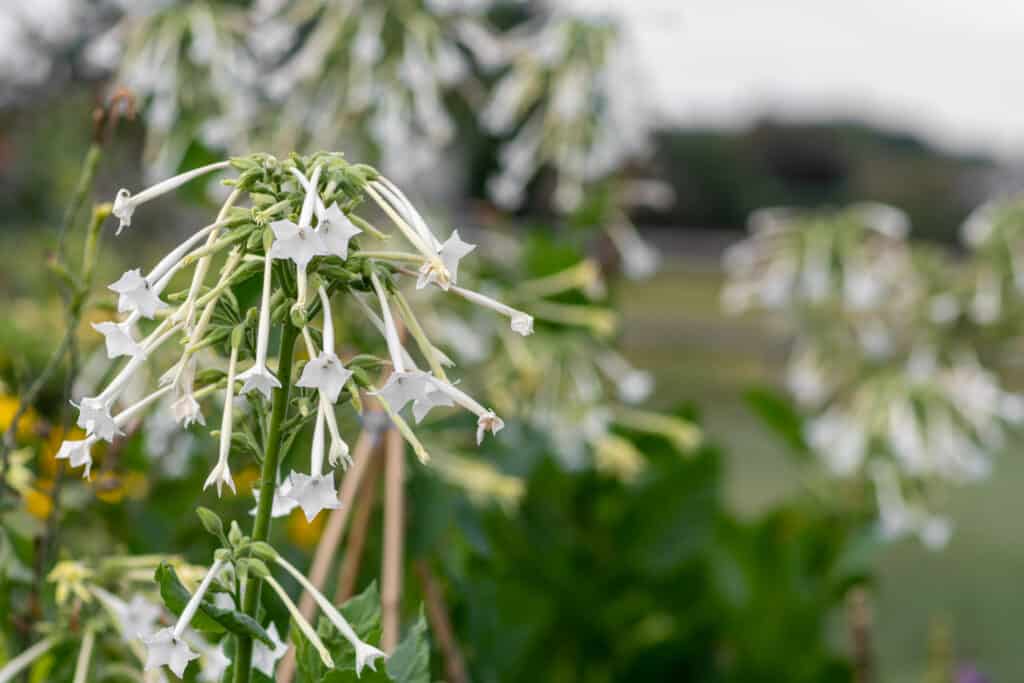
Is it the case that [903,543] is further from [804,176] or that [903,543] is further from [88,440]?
[804,176]

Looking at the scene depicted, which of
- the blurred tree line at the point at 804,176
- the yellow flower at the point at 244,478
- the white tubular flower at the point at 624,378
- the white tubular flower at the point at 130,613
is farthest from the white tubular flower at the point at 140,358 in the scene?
the blurred tree line at the point at 804,176

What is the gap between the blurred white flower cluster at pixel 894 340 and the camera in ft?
5.67

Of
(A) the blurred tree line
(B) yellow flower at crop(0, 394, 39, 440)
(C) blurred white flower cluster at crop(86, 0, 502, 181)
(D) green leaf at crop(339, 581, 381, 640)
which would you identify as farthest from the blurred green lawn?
(A) the blurred tree line

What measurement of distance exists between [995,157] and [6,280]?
12.5 metres

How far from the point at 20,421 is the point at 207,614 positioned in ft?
1.40

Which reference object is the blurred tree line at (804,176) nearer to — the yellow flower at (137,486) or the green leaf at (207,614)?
the yellow flower at (137,486)

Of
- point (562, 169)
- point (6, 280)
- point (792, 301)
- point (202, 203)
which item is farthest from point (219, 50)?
point (6, 280)

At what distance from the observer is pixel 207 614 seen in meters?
0.43

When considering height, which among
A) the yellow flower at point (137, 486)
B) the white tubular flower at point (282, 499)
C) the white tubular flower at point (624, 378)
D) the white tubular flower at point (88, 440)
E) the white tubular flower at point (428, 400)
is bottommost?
the yellow flower at point (137, 486)

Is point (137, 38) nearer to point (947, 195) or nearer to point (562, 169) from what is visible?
point (562, 169)

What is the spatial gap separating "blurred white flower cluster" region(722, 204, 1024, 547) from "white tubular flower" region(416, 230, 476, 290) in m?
1.39

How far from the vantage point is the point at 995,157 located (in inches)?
558

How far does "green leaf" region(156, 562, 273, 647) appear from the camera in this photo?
419 mm

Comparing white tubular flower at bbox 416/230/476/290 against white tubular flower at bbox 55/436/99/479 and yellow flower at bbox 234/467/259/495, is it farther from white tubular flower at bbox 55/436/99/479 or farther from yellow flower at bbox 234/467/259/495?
yellow flower at bbox 234/467/259/495
